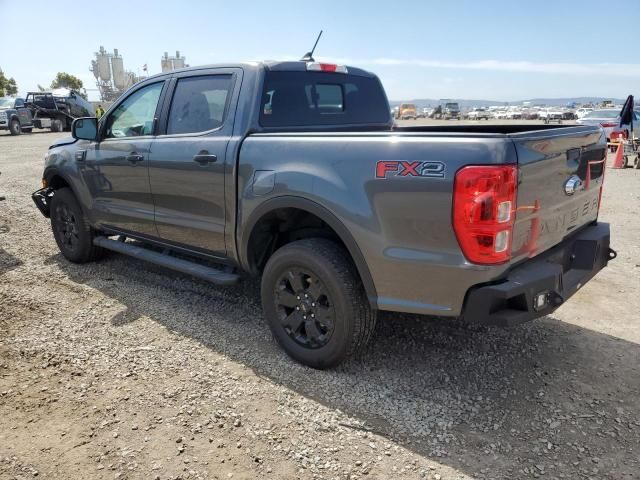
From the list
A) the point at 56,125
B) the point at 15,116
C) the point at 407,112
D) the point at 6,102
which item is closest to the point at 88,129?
the point at 15,116

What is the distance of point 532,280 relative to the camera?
256 cm

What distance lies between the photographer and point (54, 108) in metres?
27.0

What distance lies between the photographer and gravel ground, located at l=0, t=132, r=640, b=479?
97.0 inches

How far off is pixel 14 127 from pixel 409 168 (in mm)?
27694

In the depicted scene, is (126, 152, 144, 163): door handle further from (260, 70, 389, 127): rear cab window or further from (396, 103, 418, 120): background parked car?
(396, 103, 418, 120): background parked car

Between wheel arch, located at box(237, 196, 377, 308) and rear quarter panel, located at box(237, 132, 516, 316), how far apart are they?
28mm

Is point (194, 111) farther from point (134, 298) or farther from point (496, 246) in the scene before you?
point (496, 246)

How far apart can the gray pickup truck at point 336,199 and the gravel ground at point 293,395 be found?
1.32 ft

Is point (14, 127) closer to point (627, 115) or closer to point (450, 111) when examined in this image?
point (627, 115)

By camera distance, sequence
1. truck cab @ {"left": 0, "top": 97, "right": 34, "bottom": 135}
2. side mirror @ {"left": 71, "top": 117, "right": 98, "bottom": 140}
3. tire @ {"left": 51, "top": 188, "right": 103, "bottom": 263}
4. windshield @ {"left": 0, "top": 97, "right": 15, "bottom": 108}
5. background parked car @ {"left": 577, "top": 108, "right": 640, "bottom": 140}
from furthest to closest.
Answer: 1. windshield @ {"left": 0, "top": 97, "right": 15, "bottom": 108}
2. truck cab @ {"left": 0, "top": 97, "right": 34, "bottom": 135}
3. background parked car @ {"left": 577, "top": 108, "right": 640, "bottom": 140}
4. tire @ {"left": 51, "top": 188, "right": 103, "bottom": 263}
5. side mirror @ {"left": 71, "top": 117, "right": 98, "bottom": 140}

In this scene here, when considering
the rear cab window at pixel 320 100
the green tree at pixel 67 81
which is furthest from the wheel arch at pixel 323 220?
the green tree at pixel 67 81

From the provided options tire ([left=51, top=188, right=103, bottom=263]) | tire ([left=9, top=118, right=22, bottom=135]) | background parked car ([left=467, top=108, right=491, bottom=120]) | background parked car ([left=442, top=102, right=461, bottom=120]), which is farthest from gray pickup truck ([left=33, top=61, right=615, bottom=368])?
background parked car ([left=467, top=108, right=491, bottom=120])

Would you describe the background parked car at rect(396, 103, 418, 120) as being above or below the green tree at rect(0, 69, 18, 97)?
below

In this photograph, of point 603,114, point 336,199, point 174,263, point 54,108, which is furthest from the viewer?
point 54,108
